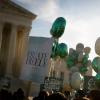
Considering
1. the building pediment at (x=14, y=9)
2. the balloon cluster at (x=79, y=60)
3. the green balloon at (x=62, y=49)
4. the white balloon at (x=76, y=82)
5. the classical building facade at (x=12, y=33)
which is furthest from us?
the classical building facade at (x=12, y=33)

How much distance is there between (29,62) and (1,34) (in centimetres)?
3038

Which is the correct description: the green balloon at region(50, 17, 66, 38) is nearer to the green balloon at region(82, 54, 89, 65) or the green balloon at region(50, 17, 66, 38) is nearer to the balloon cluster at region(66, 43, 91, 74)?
the balloon cluster at region(66, 43, 91, 74)

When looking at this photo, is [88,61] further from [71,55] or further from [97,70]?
[97,70]

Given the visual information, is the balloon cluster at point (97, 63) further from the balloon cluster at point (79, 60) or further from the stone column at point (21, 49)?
the stone column at point (21, 49)

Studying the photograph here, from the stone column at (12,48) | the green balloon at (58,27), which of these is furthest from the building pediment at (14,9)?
the green balloon at (58,27)

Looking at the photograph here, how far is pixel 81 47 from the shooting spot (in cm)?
3111

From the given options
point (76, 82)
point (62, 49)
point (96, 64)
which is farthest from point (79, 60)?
point (96, 64)

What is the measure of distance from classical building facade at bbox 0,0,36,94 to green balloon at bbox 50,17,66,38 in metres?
21.7

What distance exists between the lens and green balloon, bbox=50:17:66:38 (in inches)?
883

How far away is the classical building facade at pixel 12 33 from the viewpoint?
44688mm

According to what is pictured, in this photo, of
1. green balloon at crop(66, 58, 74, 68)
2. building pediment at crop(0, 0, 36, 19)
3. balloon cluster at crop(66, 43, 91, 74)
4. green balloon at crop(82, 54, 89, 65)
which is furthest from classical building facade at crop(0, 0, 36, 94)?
green balloon at crop(82, 54, 89, 65)

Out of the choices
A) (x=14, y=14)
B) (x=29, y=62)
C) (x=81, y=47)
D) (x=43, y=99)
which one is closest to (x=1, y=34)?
(x=14, y=14)

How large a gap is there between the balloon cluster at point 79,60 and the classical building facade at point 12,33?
592 inches

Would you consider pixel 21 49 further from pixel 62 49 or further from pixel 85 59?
pixel 62 49
